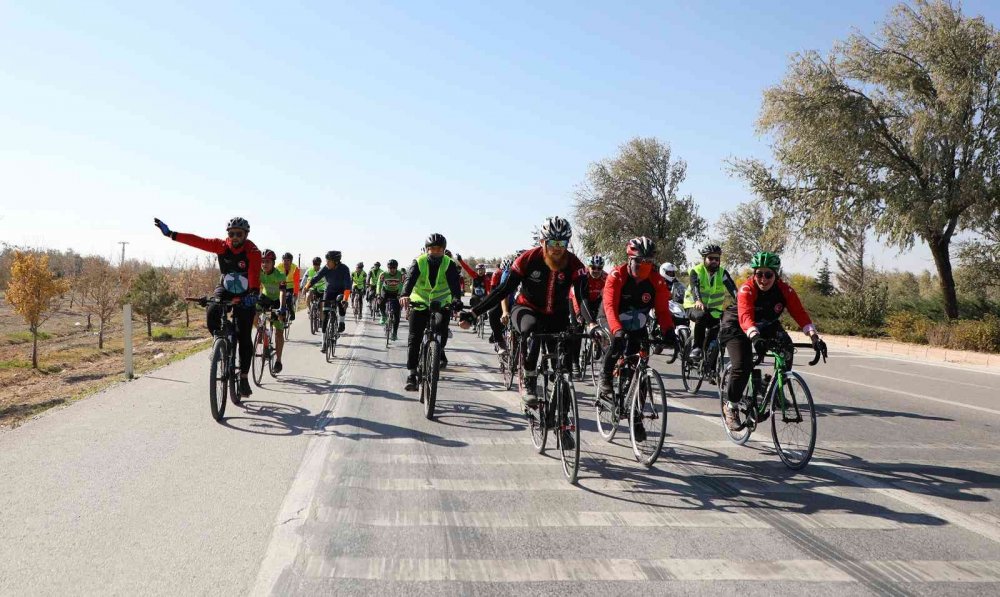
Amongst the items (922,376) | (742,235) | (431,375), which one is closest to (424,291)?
(431,375)

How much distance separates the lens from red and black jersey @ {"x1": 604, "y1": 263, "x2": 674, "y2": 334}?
636 centimetres

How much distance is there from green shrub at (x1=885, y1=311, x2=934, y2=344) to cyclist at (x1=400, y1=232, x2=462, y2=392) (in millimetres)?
18169

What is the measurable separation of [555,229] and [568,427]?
1713 millimetres

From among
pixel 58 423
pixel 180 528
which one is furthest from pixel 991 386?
pixel 58 423

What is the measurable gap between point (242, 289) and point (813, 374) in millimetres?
10510

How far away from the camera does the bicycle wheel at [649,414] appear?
18.0ft

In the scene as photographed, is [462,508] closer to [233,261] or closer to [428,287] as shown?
[428,287]

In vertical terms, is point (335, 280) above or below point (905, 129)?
below

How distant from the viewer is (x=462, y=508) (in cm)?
449

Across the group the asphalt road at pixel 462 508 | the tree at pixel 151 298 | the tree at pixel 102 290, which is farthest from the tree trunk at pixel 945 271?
the tree at pixel 102 290

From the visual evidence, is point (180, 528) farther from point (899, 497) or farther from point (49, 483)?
point (899, 497)

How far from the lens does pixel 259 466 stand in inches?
211

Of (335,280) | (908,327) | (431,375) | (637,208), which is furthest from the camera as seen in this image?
(637,208)

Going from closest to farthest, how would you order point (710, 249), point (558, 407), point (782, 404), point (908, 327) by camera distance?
point (558, 407) → point (782, 404) → point (710, 249) → point (908, 327)
